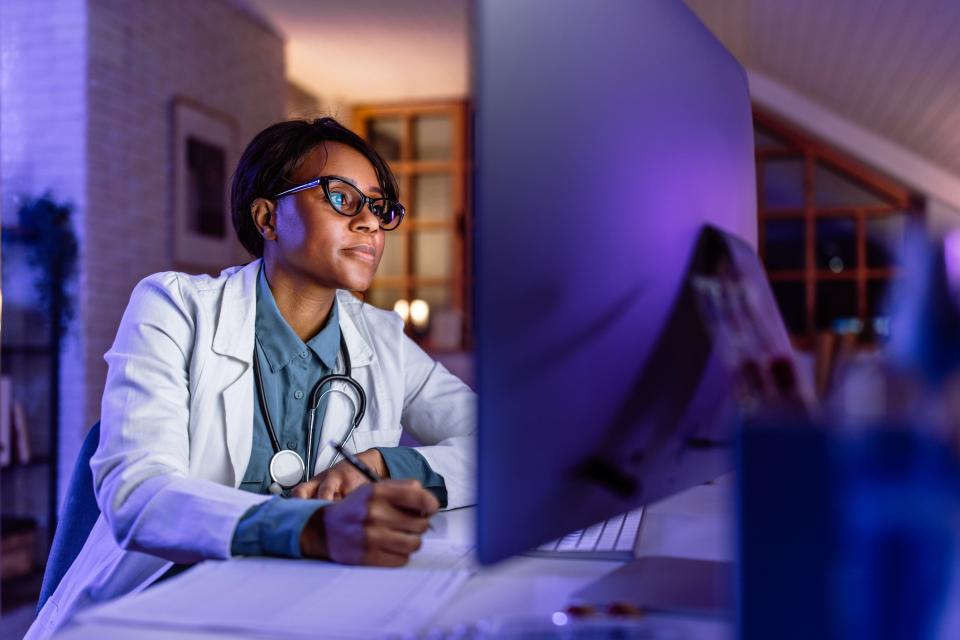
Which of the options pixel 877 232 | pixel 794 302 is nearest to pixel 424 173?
pixel 794 302

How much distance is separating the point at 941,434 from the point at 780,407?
0.32 ft

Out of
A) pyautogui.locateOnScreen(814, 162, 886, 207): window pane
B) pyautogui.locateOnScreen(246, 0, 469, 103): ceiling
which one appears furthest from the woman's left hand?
pyautogui.locateOnScreen(814, 162, 886, 207): window pane

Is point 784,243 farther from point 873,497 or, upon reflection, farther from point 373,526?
point 873,497

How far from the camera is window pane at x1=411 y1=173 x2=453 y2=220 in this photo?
25.5 feet

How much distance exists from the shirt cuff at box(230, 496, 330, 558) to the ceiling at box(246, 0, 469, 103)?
4014mm

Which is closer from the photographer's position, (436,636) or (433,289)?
(436,636)

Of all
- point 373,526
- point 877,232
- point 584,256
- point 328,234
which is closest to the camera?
point 584,256

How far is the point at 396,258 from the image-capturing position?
7777 mm

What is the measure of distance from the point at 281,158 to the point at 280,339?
367 mm

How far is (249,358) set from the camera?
1321 mm

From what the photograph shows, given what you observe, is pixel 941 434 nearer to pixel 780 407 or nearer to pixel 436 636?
pixel 780 407

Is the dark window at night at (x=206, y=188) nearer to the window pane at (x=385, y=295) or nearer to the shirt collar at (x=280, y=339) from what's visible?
the window pane at (x=385, y=295)

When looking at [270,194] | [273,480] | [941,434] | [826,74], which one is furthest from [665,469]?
[826,74]

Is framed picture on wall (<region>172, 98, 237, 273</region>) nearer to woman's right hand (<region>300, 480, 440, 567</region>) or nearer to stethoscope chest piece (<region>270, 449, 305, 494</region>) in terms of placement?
stethoscope chest piece (<region>270, 449, 305, 494</region>)
